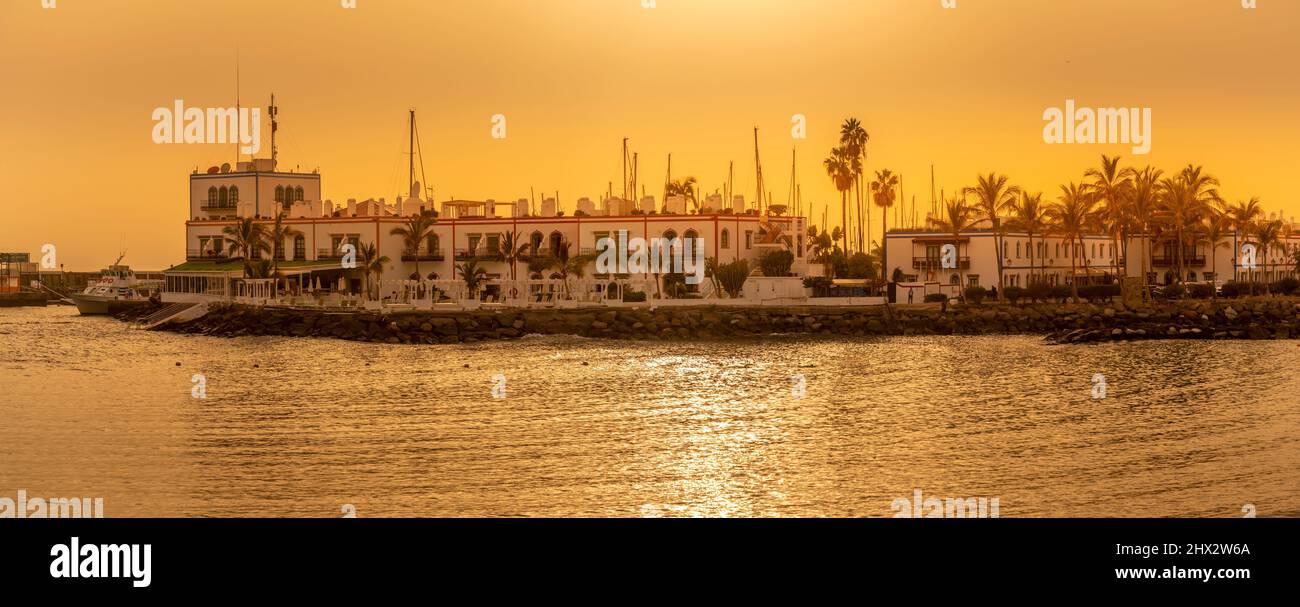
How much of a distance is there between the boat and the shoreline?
97.7 feet

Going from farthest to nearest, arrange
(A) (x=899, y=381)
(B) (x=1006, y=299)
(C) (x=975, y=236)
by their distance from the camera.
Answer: (C) (x=975, y=236)
(B) (x=1006, y=299)
(A) (x=899, y=381)

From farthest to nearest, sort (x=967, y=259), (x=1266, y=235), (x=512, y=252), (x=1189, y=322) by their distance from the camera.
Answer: (x=1266, y=235) → (x=512, y=252) → (x=967, y=259) → (x=1189, y=322)

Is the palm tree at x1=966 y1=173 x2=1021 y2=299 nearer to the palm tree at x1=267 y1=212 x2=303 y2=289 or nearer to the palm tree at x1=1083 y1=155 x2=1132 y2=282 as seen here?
the palm tree at x1=1083 y1=155 x2=1132 y2=282

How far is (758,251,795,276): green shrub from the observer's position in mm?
82875

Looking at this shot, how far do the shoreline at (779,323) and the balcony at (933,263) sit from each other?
11411mm

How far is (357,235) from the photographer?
91.9 metres

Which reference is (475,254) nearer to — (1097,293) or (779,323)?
(779,323)

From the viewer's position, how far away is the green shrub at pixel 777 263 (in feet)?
272

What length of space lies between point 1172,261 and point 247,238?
71.6 meters

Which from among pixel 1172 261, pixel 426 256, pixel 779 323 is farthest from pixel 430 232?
pixel 1172 261

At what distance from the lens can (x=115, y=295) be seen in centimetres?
11031
